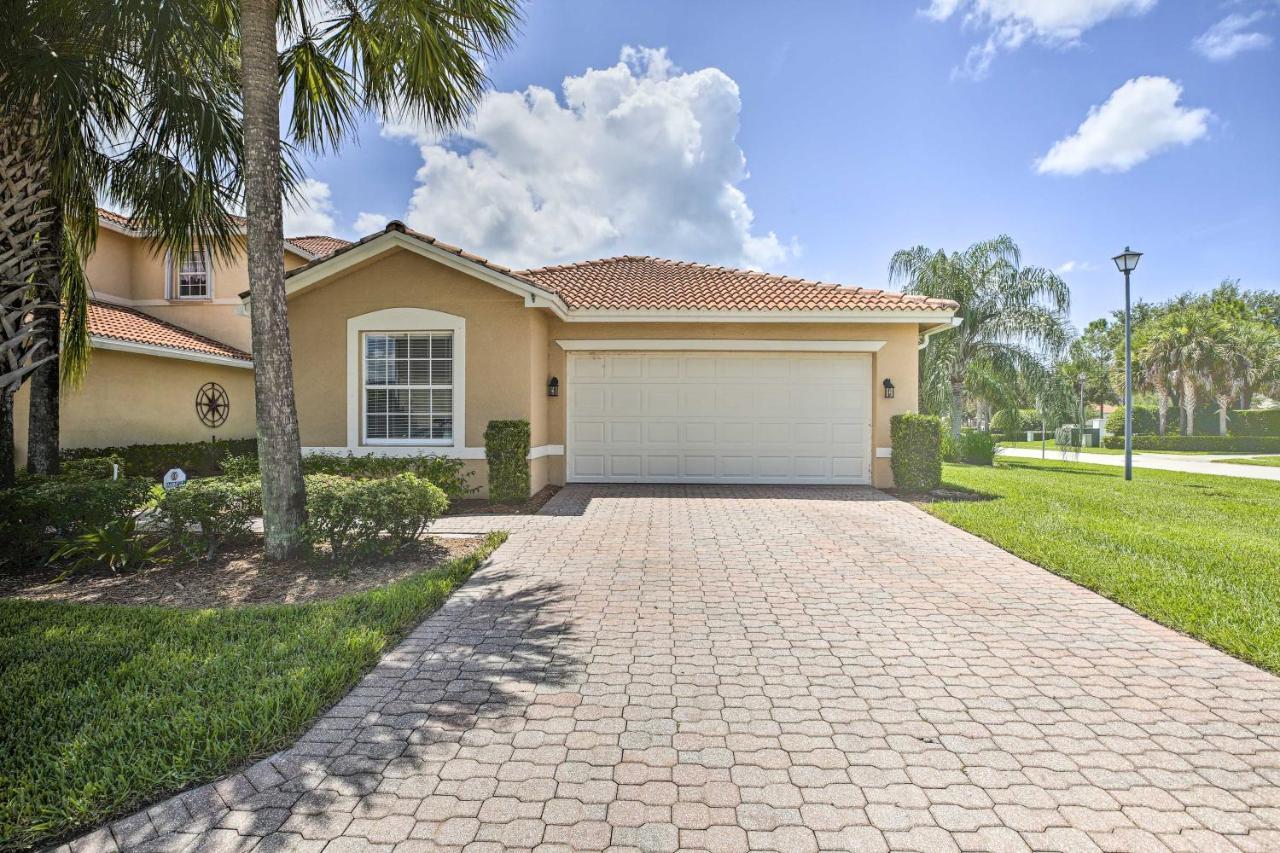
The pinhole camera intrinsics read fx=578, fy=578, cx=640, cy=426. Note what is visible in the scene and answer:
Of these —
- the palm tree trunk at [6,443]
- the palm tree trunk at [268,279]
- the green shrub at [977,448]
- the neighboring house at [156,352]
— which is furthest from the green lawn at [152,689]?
the green shrub at [977,448]

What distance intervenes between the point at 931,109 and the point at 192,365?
17593 mm

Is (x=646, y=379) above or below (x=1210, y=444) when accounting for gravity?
above

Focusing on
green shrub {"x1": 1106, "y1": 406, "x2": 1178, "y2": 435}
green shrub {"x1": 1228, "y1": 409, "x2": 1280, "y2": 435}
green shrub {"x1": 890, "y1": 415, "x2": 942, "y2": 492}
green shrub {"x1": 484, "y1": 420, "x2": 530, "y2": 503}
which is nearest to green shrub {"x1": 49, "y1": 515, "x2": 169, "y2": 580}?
green shrub {"x1": 484, "y1": 420, "x2": 530, "y2": 503}

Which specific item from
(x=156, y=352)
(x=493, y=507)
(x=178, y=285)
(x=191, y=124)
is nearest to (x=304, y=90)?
(x=191, y=124)

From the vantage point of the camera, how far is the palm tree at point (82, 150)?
574 centimetres

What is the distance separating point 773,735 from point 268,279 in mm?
6370

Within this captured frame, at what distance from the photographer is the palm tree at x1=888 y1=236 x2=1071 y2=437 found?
2044 cm

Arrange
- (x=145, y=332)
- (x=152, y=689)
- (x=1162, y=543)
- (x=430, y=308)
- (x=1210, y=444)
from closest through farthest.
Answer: (x=152, y=689), (x=1162, y=543), (x=430, y=308), (x=145, y=332), (x=1210, y=444)

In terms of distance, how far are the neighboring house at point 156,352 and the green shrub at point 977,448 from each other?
21.4 metres

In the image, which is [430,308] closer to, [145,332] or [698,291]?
[698,291]

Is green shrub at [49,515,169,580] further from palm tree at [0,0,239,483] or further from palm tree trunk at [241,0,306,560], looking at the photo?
palm tree at [0,0,239,483]

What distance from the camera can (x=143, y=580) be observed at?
5789mm

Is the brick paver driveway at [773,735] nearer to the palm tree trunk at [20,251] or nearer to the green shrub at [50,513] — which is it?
the green shrub at [50,513]

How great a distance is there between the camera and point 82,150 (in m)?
6.48
